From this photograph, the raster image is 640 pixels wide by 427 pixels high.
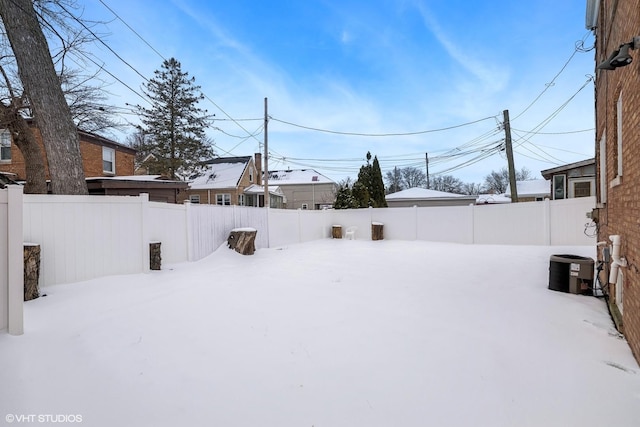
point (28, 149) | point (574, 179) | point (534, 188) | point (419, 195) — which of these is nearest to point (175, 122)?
point (28, 149)

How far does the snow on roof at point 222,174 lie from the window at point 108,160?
25.8ft

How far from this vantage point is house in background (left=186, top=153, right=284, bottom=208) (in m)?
24.7

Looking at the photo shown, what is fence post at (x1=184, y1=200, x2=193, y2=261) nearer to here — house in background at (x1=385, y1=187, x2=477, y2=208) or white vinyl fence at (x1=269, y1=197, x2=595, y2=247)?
white vinyl fence at (x1=269, y1=197, x2=595, y2=247)

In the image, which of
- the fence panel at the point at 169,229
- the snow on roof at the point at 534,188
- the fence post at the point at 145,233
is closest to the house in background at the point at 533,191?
the snow on roof at the point at 534,188

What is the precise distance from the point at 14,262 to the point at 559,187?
17285 mm

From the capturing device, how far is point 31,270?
416 cm

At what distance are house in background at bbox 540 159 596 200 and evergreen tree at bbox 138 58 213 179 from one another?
65.8ft

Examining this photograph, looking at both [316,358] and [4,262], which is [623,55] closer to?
[316,358]

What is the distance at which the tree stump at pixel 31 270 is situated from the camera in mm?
4074

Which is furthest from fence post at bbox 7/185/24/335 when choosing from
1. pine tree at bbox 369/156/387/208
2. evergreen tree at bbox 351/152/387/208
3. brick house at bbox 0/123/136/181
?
pine tree at bbox 369/156/387/208

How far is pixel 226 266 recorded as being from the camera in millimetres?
7434

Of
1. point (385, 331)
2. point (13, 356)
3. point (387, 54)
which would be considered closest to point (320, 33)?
point (387, 54)

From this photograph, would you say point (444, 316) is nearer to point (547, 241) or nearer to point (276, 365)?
point (276, 365)

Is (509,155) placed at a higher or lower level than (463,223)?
higher
